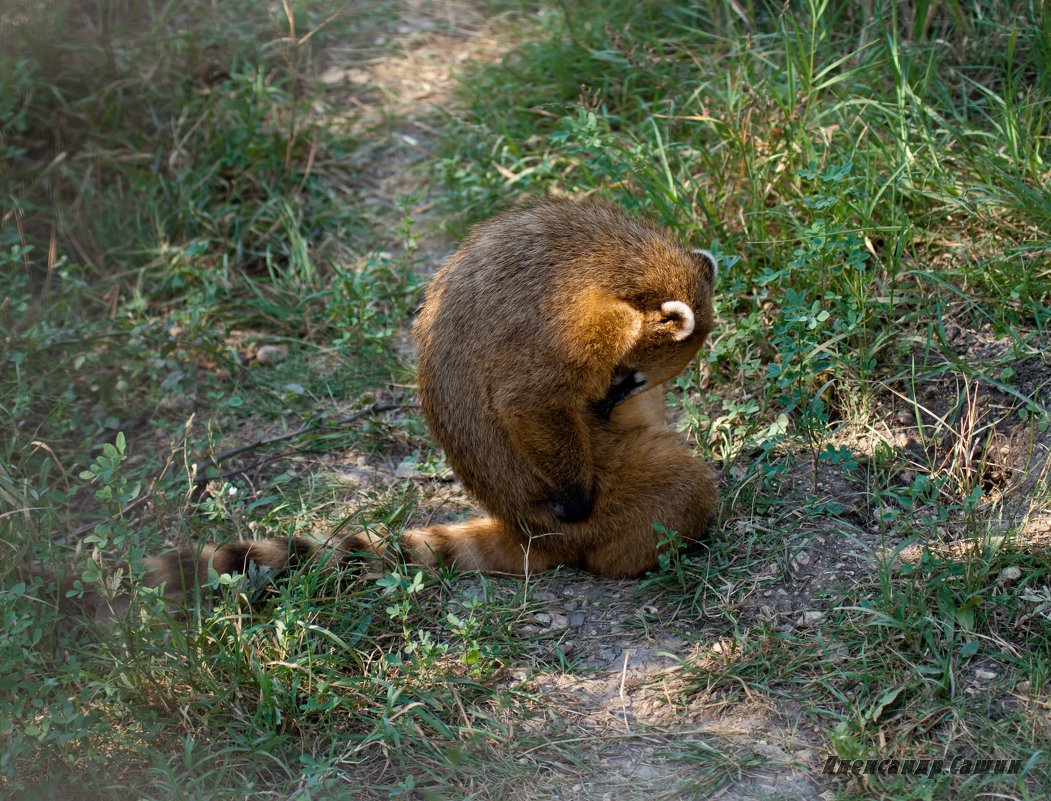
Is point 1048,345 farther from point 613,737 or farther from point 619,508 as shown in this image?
point 613,737

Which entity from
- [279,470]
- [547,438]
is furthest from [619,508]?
[279,470]

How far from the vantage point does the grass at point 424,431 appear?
3389mm

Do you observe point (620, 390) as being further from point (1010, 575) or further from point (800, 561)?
point (1010, 575)

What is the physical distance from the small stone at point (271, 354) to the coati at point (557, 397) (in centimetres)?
174

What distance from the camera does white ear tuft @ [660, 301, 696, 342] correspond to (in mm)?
3939

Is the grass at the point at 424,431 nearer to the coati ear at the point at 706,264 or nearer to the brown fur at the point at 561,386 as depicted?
the brown fur at the point at 561,386

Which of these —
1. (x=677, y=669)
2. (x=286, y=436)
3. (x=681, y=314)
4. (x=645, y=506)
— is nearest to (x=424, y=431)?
(x=286, y=436)

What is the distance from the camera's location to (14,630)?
3.54 m

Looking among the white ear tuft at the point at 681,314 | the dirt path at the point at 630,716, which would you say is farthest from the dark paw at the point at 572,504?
the white ear tuft at the point at 681,314

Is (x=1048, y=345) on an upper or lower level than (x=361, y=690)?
upper

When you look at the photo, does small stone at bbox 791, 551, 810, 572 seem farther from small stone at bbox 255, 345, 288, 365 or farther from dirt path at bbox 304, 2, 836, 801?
small stone at bbox 255, 345, 288, 365

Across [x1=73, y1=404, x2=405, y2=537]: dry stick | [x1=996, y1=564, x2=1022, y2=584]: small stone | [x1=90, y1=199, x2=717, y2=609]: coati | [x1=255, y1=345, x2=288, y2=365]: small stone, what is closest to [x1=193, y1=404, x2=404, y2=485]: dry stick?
[x1=73, y1=404, x2=405, y2=537]: dry stick

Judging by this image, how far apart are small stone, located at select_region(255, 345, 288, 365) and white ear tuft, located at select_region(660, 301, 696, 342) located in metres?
2.53

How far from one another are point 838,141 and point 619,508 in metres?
2.35
